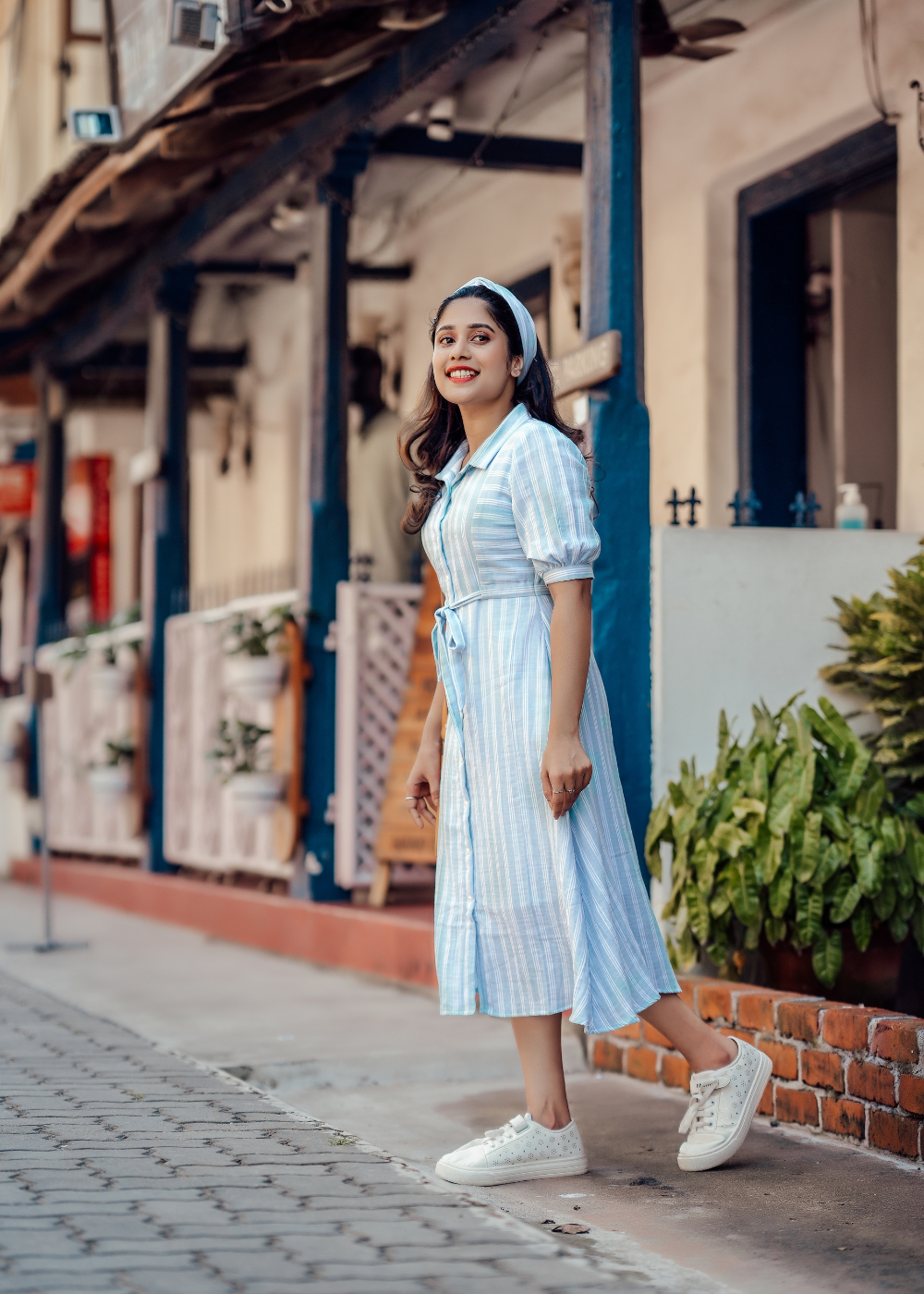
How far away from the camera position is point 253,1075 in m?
4.97

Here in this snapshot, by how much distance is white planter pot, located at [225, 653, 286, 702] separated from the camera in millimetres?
7867

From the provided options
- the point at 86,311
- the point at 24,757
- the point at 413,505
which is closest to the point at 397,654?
the point at 413,505

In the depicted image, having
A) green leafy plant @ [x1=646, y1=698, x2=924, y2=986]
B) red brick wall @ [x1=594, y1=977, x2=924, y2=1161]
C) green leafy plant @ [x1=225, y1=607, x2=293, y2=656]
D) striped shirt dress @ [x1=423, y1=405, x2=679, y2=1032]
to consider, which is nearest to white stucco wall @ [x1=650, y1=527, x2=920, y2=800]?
green leafy plant @ [x1=646, y1=698, x2=924, y2=986]

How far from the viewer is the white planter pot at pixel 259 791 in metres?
7.91

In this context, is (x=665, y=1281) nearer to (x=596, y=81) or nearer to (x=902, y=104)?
(x=596, y=81)

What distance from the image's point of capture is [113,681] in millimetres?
10297

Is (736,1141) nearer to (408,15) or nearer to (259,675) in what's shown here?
(408,15)

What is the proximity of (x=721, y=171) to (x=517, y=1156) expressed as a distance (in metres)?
5.13

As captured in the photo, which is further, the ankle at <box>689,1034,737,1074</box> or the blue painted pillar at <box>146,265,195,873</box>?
the blue painted pillar at <box>146,265,195,873</box>

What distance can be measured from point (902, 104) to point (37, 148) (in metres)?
6.24

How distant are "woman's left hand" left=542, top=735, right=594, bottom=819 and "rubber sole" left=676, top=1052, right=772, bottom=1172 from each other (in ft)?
2.61

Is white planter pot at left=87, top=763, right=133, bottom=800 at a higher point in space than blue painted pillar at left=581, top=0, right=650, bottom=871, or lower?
lower

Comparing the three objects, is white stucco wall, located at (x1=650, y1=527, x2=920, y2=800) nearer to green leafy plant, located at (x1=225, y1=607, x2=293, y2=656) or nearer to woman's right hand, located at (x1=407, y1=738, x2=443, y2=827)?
woman's right hand, located at (x1=407, y1=738, x2=443, y2=827)

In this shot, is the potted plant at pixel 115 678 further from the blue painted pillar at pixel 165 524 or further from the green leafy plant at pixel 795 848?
the green leafy plant at pixel 795 848
